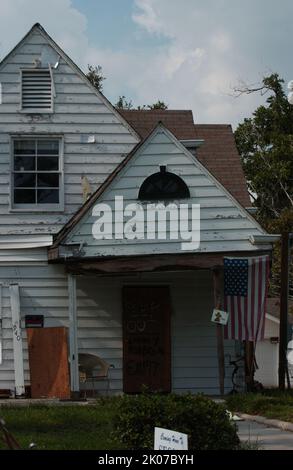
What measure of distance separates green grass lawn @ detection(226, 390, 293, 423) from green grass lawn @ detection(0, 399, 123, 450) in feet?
7.51

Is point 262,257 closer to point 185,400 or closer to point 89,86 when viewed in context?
point 89,86

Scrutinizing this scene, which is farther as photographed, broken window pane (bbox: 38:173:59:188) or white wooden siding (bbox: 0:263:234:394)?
broken window pane (bbox: 38:173:59:188)

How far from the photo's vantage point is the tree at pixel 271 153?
38.5m

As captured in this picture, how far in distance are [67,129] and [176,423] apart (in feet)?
34.1

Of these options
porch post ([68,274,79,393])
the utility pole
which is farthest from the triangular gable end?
the utility pole

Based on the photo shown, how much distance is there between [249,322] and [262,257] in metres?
1.33

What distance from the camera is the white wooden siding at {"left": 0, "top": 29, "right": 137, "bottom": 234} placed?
18.5 m

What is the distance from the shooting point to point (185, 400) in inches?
399

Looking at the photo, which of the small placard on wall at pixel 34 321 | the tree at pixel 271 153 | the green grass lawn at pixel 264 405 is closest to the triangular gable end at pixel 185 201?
the small placard on wall at pixel 34 321

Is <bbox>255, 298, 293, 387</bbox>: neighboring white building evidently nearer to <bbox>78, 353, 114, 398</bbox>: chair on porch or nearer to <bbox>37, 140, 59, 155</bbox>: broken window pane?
<bbox>78, 353, 114, 398</bbox>: chair on porch

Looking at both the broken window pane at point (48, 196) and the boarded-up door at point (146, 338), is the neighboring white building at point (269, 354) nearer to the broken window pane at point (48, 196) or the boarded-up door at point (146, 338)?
the boarded-up door at point (146, 338)

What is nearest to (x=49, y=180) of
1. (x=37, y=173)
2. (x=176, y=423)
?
(x=37, y=173)

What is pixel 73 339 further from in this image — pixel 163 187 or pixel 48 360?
pixel 163 187

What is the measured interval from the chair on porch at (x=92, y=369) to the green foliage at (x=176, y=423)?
797cm
